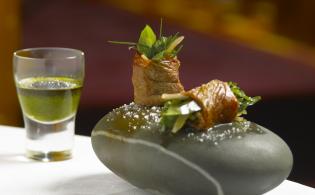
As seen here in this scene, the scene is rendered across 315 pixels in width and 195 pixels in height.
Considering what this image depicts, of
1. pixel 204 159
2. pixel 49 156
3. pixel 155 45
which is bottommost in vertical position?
pixel 49 156

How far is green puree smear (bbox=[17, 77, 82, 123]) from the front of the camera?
116cm

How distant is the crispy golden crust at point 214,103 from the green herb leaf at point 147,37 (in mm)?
111

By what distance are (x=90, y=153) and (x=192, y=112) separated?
0.36 m

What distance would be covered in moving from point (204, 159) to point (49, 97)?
15.0 inches

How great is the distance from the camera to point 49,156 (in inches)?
45.9

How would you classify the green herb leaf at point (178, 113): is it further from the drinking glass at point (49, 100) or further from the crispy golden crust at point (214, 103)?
the drinking glass at point (49, 100)

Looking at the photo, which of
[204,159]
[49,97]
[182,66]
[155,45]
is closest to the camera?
[204,159]

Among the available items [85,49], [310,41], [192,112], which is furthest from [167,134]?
[310,41]

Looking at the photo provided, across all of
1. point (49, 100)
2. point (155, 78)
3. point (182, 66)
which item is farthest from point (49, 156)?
point (182, 66)

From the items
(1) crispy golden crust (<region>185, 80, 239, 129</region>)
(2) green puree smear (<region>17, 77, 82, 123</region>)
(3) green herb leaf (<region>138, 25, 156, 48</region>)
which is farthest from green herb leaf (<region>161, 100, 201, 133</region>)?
(2) green puree smear (<region>17, 77, 82, 123</region>)

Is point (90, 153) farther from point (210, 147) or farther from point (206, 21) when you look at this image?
point (206, 21)

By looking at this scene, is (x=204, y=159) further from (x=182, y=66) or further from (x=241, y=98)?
(x=182, y=66)

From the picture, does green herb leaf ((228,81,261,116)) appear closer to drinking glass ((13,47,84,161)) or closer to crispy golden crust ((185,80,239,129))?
crispy golden crust ((185,80,239,129))

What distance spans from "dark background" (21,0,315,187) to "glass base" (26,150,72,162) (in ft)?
4.03
